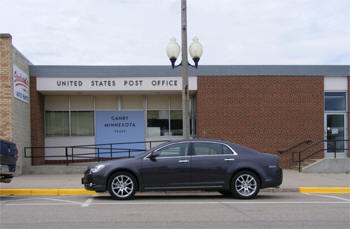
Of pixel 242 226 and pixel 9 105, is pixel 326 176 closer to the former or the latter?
pixel 242 226

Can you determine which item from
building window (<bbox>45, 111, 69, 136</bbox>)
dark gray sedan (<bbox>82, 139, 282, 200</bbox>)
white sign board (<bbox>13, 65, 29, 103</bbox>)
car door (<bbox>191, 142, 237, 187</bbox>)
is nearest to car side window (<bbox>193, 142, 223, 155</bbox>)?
dark gray sedan (<bbox>82, 139, 282, 200</bbox>)

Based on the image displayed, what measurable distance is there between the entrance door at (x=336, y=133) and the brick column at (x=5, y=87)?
46.3ft

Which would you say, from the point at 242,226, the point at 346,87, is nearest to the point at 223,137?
the point at 346,87

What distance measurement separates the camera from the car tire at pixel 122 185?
35.0 ft

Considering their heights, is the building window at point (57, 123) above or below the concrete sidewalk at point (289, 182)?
above

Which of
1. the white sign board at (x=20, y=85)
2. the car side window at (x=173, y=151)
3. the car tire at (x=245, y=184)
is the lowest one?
the car tire at (x=245, y=184)

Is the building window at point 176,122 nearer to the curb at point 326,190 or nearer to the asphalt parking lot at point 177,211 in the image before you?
the curb at point 326,190

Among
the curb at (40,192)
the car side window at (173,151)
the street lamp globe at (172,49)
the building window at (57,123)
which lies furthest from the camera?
the building window at (57,123)

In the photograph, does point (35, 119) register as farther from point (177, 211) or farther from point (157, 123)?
point (177, 211)

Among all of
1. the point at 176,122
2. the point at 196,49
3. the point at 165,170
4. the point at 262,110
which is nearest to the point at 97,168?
the point at 165,170

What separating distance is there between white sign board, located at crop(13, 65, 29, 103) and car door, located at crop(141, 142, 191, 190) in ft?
28.1

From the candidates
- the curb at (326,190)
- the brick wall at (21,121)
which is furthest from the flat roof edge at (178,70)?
the curb at (326,190)

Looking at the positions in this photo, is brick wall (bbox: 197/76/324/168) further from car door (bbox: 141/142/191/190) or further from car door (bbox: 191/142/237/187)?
car door (bbox: 141/142/191/190)

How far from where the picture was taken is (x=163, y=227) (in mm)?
7480
